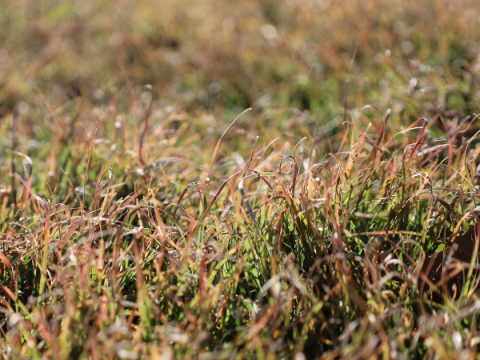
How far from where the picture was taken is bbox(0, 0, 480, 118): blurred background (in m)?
2.90

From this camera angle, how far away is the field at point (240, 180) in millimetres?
1120

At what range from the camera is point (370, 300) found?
3.63 feet

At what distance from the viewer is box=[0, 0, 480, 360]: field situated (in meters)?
1.12

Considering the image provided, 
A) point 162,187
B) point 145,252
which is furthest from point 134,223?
point 145,252

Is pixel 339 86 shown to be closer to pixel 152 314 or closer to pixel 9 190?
pixel 9 190

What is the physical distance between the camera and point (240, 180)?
1.61m

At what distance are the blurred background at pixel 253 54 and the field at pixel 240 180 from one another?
21 millimetres

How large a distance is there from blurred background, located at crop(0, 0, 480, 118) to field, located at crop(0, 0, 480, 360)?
2 cm

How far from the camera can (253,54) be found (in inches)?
144

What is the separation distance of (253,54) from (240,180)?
2.29 metres

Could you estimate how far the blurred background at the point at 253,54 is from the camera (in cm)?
290

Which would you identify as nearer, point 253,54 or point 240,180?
point 240,180

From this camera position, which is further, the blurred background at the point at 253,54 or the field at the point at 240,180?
the blurred background at the point at 253,54

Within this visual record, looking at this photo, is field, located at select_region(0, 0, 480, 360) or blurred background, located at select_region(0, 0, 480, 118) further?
blurred background, located at select_region(0, 0, 480, 118)
